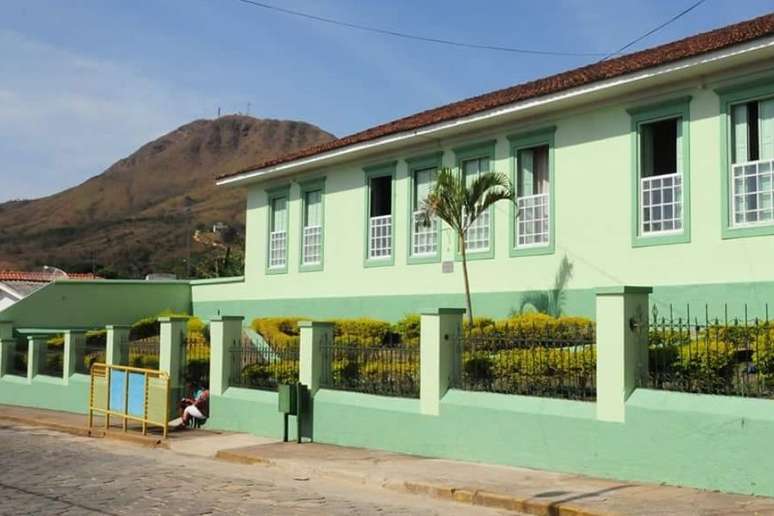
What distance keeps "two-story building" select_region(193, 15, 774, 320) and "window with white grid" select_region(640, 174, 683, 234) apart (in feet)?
0.11

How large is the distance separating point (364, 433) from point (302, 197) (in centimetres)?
1195

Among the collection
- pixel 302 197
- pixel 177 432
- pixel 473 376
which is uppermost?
pixel 302 197

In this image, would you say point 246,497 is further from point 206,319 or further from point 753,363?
point 206,319

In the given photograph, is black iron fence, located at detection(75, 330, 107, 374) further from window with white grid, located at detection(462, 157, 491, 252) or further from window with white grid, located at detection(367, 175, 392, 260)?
window with white grid, located at detection(462, 157, 491, 252)

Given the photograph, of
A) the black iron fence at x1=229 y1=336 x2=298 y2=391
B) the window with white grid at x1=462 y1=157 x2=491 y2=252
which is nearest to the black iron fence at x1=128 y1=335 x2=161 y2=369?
the black iron fence at x1=229 y1=336 x2=298 y2=391

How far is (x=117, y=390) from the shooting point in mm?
17859

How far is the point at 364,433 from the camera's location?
1443cm

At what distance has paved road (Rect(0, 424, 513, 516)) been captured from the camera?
9961mm

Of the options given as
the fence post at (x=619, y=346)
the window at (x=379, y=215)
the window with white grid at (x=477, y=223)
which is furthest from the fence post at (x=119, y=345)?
the fence post at (x=619, y=346)

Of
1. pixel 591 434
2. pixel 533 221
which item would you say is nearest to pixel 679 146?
pixel 533 221

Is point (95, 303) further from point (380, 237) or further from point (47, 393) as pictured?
point (380, 237)

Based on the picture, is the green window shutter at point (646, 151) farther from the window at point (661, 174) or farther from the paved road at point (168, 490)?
the paved road at point (168, 490)

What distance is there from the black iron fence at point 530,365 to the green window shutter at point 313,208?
12.2 m

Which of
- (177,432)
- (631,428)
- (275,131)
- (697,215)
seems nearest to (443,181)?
(697,215)
